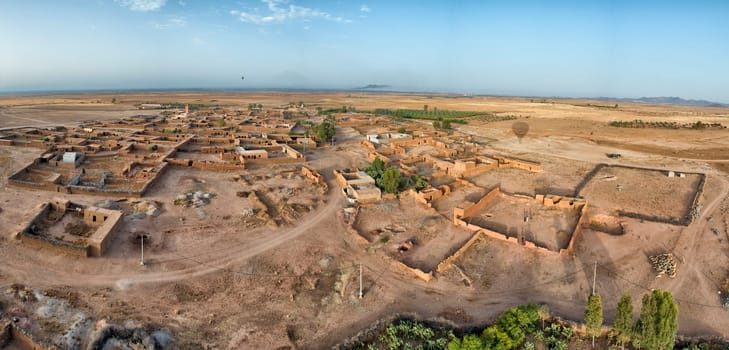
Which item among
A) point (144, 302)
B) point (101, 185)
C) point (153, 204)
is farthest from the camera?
point (101, 185)

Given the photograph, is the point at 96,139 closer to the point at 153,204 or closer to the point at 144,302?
the point at 153,204

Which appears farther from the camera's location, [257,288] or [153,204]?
[153,204]

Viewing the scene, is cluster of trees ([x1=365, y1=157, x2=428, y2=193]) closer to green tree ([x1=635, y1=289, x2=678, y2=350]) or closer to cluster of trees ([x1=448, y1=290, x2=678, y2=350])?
cluster of trees ([x1=448, y1=290, x2=678, y2=350])

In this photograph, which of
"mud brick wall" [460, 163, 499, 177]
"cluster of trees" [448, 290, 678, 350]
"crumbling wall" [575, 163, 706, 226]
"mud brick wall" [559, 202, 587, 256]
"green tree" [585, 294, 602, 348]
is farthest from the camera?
"mud brick wall" [460, 163, 499, 177]

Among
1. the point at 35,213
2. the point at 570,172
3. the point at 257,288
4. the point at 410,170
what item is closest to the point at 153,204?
the point at 35,213

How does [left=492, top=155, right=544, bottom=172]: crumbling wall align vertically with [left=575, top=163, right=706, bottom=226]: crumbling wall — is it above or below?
above

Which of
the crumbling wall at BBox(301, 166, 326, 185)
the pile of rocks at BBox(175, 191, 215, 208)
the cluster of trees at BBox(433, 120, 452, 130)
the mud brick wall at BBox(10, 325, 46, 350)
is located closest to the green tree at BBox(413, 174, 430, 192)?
the crumbling wall at BBox(301, 166, 326, 185)

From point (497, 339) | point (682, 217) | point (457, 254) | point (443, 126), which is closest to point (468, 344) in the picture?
point (497, 339)

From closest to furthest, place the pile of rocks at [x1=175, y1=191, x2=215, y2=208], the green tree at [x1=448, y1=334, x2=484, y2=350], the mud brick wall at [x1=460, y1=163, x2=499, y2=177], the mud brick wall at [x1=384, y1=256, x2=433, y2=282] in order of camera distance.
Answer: the green tree at [x1=448, y1=334, x2=484, y2=350] < the mud brick wall at [x1=384, y1=256, x2=433, y2=282] < the pile of rocks at [x1=175, y1=191, x2=215, y2=208] < the mud brick wall at [x1=460, y1=163, x2=499, y2=177]
